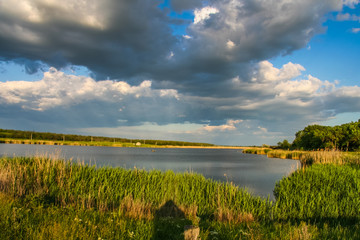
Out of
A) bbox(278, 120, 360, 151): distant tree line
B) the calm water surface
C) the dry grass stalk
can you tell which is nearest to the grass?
the dry grass stalk

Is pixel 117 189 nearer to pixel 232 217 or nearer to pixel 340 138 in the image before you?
pixel 232 217

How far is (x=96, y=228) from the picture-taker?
642 cm

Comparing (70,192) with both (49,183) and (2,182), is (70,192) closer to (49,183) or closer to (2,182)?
(49,183)

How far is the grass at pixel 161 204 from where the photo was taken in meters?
6.83

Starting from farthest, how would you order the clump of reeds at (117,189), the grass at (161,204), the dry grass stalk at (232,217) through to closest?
the clump of reeds at (117,189)
the dry grass stalk at (232,217)
the grass at (161,204)

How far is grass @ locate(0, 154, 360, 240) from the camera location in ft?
22.4

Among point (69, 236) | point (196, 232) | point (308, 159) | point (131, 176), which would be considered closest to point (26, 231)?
point (69, 236)

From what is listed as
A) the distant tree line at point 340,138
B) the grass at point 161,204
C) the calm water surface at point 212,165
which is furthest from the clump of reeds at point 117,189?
the distant tree line at point 340,138

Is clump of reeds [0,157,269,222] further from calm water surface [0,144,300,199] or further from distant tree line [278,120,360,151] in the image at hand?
distant tree line [278,120,360,151]

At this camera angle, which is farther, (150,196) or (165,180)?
(165,180)

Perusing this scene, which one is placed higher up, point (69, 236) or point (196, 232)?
point (196, 232)

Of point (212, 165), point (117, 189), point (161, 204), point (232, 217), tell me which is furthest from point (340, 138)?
point (117, 189)

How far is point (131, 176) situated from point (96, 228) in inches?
333

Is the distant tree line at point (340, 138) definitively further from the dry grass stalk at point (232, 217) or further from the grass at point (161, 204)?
the dry grass stalk at point (232, 217)
